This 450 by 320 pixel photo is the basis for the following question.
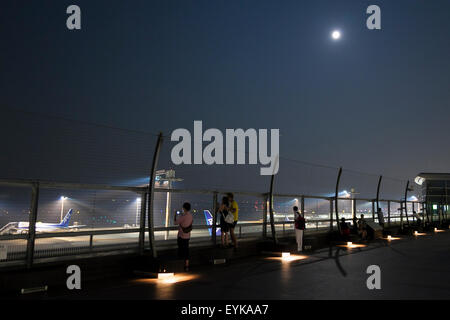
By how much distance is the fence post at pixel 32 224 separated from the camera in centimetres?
611

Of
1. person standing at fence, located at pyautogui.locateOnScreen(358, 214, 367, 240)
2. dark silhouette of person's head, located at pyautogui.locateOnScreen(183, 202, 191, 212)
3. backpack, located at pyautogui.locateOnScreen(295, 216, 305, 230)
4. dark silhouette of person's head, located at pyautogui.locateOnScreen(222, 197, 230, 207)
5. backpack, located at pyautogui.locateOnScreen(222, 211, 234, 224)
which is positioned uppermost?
dark silhouette of person's head, located at pyautogui.locateOnScreen(222, 197, 230, 207)

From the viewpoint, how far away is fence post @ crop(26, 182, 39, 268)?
6.11 meters

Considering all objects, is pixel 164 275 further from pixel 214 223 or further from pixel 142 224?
pixel 214 223

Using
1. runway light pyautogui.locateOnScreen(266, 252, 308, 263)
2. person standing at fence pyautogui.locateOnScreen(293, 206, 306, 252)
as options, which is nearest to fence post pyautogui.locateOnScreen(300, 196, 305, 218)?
person standing at fence pyautogui.locateOnScreen(293, 206, 306, 252)

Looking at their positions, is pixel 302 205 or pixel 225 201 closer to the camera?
pixel 225 201

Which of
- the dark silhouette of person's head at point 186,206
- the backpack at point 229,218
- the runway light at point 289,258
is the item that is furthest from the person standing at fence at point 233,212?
the dark silhouette of person's head at point 186,206

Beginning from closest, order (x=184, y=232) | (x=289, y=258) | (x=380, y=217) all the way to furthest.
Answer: (x=184, y=232) → (x=289, y=258) → (x=380, y=217)

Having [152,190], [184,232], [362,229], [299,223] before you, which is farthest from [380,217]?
[152,190]

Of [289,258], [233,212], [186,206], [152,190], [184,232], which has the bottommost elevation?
[289,258]

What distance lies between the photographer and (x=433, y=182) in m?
55.2

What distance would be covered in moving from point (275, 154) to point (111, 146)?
18.3ft

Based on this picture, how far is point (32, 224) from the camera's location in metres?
6.18

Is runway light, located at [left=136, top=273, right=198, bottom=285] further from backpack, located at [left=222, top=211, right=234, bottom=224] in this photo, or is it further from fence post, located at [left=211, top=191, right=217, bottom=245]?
backpack, located at [left=222, top=211, right=234, bottom=224]
